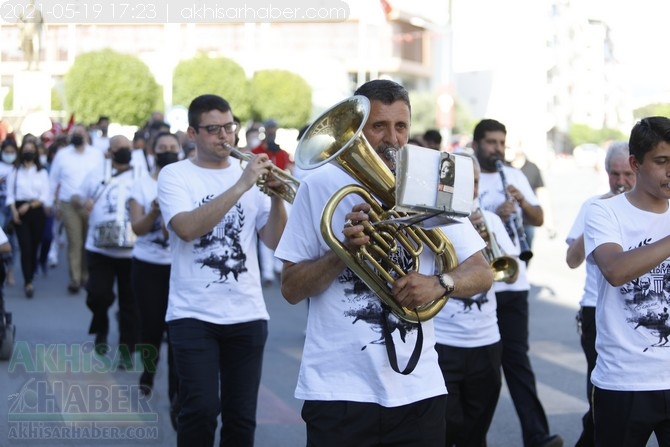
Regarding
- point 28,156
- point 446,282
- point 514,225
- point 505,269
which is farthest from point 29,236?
point 446,282

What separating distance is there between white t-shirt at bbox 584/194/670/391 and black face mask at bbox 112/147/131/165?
6111 millimetres

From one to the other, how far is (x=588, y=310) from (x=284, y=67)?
2944 inches

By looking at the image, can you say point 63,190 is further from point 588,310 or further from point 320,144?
point 320,144

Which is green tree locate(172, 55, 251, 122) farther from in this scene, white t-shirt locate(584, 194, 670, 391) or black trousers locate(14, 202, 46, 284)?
white t-shirt locate(584, 194, 670, 391)

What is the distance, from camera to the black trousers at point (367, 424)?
12.2 feet

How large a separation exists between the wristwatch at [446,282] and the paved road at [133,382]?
3.57m

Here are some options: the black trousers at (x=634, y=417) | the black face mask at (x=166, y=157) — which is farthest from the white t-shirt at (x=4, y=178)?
the black trousers at (x=634, y=417)

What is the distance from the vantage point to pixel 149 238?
7883 millimetres

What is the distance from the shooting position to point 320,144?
375cm

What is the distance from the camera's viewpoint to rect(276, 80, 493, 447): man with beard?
3732 millimetres

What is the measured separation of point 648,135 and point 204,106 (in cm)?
253

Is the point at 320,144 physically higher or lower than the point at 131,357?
higher

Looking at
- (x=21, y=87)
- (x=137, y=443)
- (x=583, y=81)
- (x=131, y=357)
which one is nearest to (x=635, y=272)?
(x=137, y=443)

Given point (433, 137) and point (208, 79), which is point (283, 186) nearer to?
point (433, 137)
